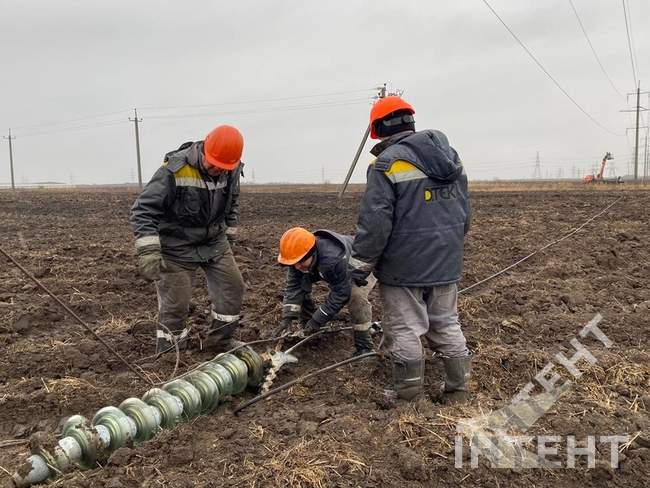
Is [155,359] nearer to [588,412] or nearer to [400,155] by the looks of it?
[400,155]

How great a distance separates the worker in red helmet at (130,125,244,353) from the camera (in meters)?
4.53

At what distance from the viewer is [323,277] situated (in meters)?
4.92

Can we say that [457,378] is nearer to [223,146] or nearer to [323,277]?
[323,277]

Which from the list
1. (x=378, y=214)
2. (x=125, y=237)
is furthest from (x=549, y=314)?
(x=125, y=237)

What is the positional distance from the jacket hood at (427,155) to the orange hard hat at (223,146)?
58.6 inches

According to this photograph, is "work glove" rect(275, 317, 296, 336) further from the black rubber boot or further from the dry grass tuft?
the dry grass tuft

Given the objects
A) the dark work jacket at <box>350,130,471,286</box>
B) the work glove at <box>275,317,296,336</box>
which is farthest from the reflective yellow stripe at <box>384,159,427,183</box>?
the work glove at <box>275,317,296,336</box>

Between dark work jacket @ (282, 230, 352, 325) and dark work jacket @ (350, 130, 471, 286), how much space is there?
0.86 meters

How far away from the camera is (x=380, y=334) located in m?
5.60

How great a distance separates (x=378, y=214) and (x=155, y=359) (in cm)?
255

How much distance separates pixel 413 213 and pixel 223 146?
182cm

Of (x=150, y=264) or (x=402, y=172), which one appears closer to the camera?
(x=402, y=172)

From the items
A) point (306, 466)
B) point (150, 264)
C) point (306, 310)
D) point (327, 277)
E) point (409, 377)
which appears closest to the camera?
point (306, 466)

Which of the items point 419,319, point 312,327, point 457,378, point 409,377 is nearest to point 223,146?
point 312,327
